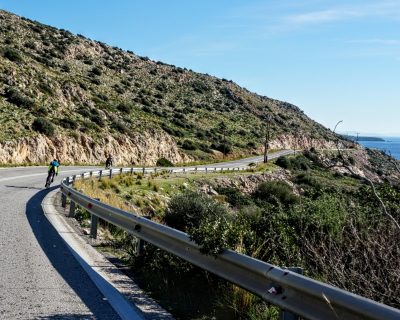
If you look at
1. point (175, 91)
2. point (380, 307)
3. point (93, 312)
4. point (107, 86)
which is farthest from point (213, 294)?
point (175, 91)

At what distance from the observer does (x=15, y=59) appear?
58344 mm

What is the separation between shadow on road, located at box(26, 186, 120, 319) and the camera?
5348 millimetres

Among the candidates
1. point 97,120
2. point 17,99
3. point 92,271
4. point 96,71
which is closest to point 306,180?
point 97,120

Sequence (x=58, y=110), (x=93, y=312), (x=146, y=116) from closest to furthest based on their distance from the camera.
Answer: (x=93, y=312) < (x=58, y=110) < (x=146, y=116)

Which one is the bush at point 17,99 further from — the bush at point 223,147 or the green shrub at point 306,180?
the bush at point 223,147

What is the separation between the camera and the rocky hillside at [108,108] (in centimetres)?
4747

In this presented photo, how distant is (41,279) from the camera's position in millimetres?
6586

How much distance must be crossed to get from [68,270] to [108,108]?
56.6 meters

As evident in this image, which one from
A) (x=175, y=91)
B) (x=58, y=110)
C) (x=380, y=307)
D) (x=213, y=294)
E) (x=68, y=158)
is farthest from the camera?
(x=175, y=91)

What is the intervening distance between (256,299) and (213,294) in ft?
2.66

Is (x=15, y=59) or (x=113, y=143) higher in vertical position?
(x=15, y=59)

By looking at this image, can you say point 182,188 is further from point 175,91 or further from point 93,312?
point 175,91

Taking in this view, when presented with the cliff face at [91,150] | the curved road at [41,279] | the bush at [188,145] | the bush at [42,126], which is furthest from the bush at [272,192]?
the curved road at [41,279]

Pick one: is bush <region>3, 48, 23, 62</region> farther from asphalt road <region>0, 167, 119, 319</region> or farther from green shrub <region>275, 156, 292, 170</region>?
asphalt road <region>0, 167, 119, 319</region>
